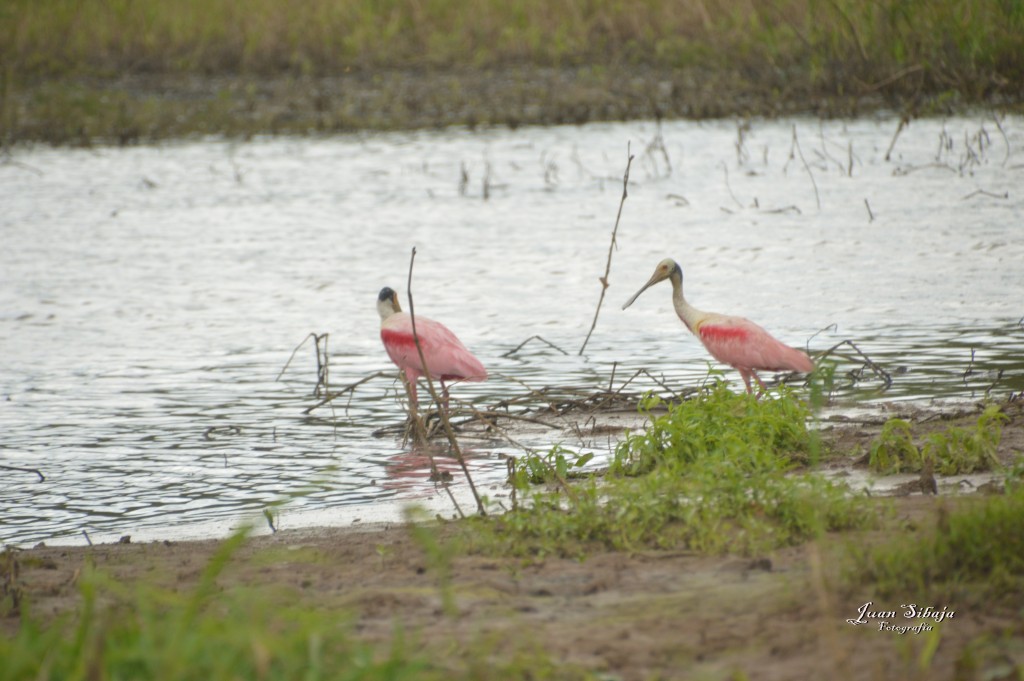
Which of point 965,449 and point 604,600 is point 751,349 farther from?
point 604,600

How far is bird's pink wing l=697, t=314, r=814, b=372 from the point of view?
6914 millimetres

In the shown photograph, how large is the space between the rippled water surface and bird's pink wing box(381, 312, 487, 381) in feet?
1.17

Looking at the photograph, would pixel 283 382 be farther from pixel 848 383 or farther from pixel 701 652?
pixel 701 652

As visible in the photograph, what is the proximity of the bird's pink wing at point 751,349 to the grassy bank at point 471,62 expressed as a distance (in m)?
9.63

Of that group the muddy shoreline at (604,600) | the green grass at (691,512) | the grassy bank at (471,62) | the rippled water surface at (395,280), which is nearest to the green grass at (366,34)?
the grassy bank at (471,62)

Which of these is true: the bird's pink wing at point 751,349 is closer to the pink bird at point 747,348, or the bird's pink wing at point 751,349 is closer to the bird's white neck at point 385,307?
the pink bird at point 747,348

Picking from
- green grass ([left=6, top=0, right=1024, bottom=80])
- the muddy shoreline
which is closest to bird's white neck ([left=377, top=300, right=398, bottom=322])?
the muddy shoreline

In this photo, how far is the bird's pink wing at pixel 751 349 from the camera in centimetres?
691

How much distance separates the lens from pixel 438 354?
7.42 metres

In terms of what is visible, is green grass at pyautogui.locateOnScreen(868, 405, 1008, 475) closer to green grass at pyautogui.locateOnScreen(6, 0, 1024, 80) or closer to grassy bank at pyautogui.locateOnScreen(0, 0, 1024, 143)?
grassy bank at pyautogui.locateOnScreen(0, 0, 1024, 143)

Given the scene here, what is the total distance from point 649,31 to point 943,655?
67.9 ft

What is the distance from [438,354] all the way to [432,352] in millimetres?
39

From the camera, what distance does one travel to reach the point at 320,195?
609 inches

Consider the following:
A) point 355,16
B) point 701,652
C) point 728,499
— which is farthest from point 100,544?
point 355,16
